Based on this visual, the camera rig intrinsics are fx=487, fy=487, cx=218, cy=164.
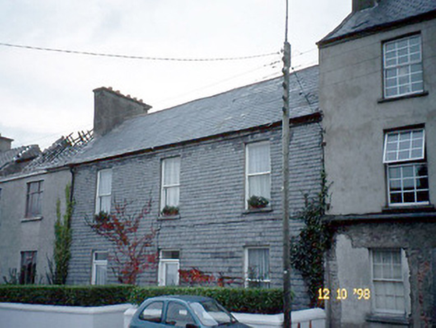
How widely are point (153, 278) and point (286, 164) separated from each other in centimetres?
955

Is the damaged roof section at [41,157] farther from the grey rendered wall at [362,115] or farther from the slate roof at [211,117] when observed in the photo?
the grey rendered wall at [362,115]

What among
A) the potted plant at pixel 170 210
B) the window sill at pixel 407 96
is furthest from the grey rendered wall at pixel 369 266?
the potted plant at pixel 170 210

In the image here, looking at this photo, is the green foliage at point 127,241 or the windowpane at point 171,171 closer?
the green foliage at point 127,241

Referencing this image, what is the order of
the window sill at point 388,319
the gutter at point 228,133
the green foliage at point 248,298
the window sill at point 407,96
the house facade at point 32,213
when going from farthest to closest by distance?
the house facade at point 32,213, the gutter at point 228,133, the window sill at point 407,96, the green foliage at point 248,298, the window sill at point 388,319

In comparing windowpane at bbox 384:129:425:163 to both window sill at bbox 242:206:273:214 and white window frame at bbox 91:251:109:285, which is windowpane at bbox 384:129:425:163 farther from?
white window frame at bbox 91:251:109:285

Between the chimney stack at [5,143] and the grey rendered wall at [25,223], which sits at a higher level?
the chimney stack at [5,143]

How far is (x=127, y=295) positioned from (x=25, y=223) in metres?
10.9

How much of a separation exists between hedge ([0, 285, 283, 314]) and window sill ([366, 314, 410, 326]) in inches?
96.9

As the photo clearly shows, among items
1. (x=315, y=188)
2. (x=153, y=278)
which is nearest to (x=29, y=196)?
(x=153, y=278)

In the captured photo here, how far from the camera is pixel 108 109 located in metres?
26.9

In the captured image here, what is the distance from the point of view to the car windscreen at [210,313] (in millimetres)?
10453

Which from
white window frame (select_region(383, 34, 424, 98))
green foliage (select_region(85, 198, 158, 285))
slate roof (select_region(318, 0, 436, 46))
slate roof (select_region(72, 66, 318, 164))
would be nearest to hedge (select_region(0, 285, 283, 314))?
green foliage (select_region(85, 198, 158, 285))

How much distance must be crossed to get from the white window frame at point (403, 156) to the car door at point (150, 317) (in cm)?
706

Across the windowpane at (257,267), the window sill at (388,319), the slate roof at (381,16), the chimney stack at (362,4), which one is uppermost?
the chimney stack at (362,4)
